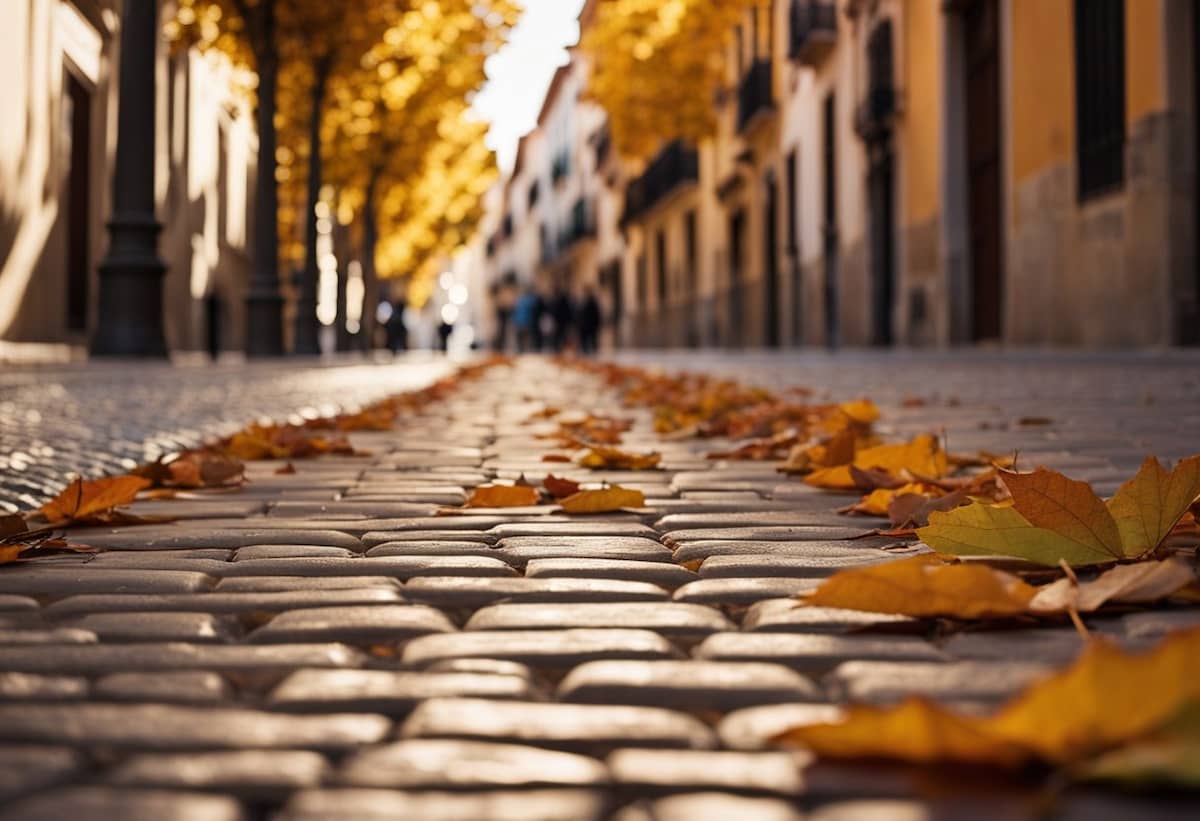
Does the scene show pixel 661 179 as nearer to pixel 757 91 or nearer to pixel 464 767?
pixel 757 91

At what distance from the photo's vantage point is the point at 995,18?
62.4ft

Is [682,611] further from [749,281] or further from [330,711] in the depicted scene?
[749,281]

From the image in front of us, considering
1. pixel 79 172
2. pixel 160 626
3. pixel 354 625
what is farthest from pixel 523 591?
pixel 79 172

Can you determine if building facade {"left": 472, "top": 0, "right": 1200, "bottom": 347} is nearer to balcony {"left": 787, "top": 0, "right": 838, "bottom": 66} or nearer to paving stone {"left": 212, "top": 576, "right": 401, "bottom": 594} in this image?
balcony {"left": 787, "top": 0, "right": 838, "bottom": 66}

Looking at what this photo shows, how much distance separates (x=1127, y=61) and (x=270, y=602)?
1343 cm

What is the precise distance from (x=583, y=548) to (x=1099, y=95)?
13.5 m

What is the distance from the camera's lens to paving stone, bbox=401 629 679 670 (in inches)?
78.8

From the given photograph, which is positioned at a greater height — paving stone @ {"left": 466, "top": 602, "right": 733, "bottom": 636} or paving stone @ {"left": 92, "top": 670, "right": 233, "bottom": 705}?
paving stone @ {"left": 466, "top": 602, "right": 733, "bottom": 636}

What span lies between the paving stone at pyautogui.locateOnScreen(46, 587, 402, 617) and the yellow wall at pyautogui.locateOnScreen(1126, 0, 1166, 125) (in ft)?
40.8

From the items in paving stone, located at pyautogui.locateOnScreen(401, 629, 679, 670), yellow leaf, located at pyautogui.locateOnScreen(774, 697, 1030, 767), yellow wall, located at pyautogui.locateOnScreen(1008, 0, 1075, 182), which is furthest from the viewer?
yellow wall, located at pyautogui.locateOnScreen(1008, 0, 1075, 182)

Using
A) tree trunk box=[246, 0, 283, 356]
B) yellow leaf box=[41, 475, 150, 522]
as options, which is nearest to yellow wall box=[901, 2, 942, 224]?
tree trunk box=[246, 0, 283, 356]

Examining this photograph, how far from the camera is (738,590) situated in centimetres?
250

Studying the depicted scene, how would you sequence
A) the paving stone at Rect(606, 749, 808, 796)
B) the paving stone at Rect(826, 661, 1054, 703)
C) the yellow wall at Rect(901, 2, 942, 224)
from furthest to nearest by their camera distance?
1. the yellow wall at Rect(901, 2, 942, 224)
2. the paving stone at Rect(826, 661, 1054, 703)
3. the paving stone at Rect(606, 749, 808, 796)

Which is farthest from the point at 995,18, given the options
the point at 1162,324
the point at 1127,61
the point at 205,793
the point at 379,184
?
the point at 205,793
